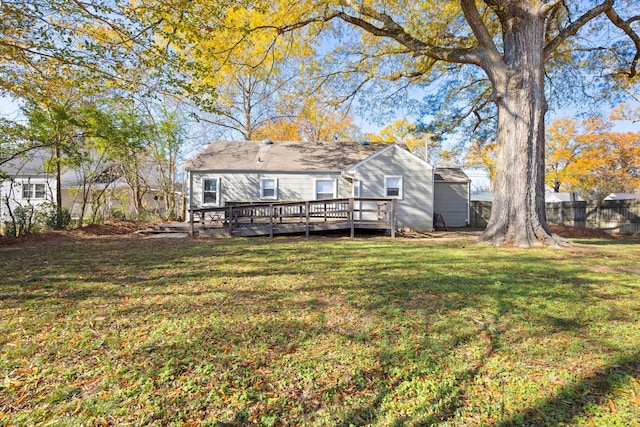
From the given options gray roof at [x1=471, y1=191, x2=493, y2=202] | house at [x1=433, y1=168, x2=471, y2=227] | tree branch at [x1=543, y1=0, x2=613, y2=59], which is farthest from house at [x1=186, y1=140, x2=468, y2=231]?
gray roof at [x1=471, y1=191, x2=493, y2=202]

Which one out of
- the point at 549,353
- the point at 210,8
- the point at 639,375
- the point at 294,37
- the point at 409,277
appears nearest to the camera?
the point at 639,375

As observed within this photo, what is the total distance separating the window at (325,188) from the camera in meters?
15.2

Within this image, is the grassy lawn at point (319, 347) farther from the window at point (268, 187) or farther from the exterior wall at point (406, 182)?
the window at point (268, 187)

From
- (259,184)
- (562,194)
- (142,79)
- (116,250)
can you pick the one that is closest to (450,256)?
(116,250)

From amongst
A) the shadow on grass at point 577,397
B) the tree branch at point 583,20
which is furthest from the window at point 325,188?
the shadow on grass at point 577,397

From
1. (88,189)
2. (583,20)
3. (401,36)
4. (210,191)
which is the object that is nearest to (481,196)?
(583,20)

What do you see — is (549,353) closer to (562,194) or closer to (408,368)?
(408,368)

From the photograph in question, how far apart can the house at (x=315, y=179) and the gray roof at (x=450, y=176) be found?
3766 millimetres

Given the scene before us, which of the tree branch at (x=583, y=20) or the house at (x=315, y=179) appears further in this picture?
the house at (x=315, y=179)

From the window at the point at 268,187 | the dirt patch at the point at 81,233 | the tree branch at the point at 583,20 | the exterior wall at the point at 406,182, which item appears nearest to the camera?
the tree branch at the point at 583,20

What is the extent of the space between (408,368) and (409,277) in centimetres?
257

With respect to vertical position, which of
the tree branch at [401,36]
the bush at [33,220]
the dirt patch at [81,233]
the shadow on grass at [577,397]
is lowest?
the shadow on grass at [577,397]

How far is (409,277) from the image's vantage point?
4.82m

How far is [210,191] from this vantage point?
1504 cm
